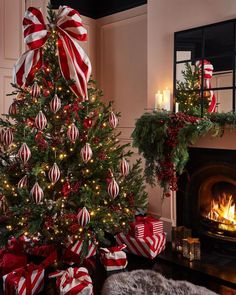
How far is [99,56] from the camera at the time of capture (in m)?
4.54

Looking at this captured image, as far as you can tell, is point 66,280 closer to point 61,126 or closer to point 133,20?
point 61,126

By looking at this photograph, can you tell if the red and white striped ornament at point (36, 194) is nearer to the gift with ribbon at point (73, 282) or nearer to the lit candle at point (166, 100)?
the gift with ribbon at point (73, 282)

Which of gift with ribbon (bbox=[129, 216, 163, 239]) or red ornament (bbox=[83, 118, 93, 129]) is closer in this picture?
red ornament (bbox=[83, 118, 93, 129])

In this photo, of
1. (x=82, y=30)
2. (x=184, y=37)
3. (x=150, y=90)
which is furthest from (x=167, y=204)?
(x=82, y=30)

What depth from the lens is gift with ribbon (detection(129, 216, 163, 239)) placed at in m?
A: 3.06

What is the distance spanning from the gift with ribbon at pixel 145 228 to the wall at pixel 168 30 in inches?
9.0

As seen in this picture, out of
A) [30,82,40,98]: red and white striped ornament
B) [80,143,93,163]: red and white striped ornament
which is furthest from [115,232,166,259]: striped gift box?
[30,82,40,98]: red and white striped ornament

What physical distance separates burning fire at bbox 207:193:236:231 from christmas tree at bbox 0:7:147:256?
0.98m

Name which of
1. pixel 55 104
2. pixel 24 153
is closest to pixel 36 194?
pixel 24 153

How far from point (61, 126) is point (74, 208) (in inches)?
24.7

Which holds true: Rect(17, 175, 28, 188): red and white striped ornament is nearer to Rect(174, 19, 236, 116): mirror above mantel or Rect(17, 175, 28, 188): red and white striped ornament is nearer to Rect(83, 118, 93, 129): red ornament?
Rect(83, 118, 93, 129): red ornament

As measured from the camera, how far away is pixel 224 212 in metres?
3.03

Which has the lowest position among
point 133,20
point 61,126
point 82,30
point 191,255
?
point 191,255

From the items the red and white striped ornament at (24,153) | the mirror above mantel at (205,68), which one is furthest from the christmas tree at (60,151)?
the mirror above mantel at (205,68)
